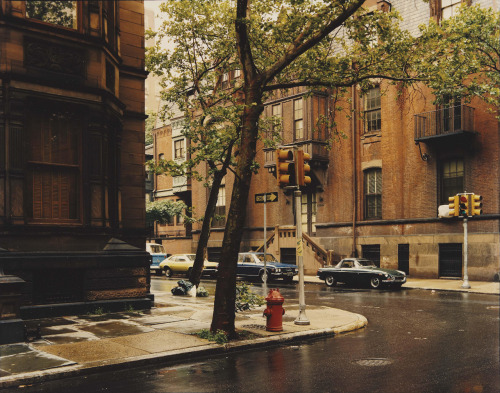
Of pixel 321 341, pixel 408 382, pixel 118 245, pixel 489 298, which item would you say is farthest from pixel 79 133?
pixel 489 298

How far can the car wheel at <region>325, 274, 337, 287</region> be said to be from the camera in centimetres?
2482

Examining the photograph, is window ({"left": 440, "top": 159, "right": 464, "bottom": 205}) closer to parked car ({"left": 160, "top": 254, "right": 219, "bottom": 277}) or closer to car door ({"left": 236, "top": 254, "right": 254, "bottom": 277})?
car door ({"left": 236, "top": 254, "right": 254, "bottom": 277})

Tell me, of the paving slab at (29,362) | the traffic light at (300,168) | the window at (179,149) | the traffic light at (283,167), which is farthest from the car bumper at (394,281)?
the window at (179,149)

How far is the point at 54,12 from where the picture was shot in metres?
12.9

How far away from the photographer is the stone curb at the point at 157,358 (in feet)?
24.4

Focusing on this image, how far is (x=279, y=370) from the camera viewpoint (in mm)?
8047

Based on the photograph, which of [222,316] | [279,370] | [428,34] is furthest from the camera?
[428,34]

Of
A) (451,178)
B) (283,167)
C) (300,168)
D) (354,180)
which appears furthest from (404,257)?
(283,167)

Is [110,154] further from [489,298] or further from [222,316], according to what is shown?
[489,298]

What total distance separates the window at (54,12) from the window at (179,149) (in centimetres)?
3064

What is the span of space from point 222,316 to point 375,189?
2217 centimetres

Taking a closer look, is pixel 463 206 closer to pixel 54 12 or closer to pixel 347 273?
pixel 347 273

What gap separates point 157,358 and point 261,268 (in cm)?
1899

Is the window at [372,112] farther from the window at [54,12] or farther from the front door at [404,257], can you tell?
the window at [54,12]
